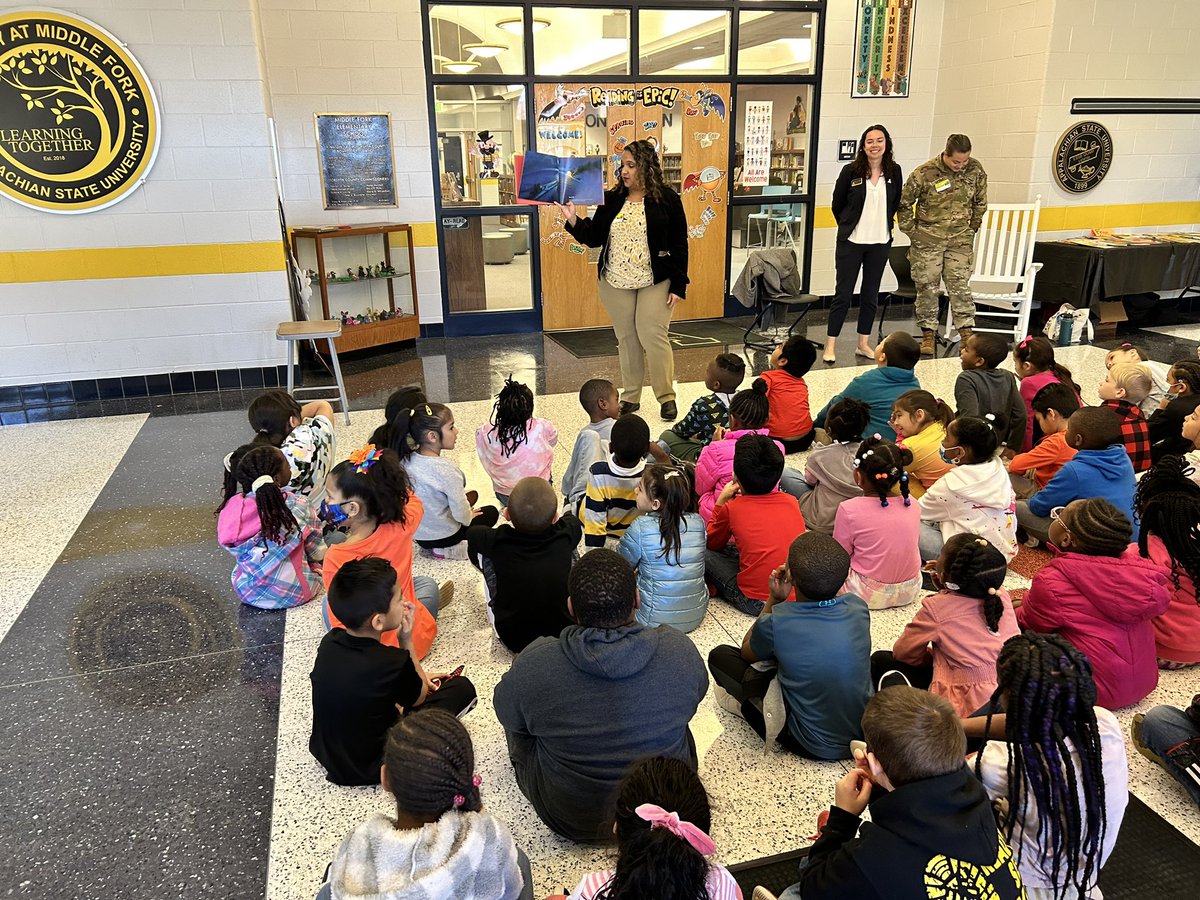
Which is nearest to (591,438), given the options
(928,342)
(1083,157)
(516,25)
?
(928,342)

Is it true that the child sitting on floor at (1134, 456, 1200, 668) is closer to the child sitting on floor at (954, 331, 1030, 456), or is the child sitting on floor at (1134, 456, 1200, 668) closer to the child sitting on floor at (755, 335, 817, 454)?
the child sitting on floor at (954, 331, 1030, 456)

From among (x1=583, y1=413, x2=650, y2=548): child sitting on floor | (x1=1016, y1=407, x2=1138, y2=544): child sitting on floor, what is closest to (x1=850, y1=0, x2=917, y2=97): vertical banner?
(x1=1016, y1=407, x2=1138, y2=544): child sitting on floor

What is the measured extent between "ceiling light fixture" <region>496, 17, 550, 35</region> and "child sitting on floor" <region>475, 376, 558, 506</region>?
4.63m

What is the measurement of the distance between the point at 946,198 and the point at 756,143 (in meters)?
2.03

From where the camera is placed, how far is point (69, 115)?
5258 millimetres

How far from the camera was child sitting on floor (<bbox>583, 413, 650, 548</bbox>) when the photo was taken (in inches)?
113

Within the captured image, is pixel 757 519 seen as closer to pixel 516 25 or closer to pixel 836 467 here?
pixel 836 467

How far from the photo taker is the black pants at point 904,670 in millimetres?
2242

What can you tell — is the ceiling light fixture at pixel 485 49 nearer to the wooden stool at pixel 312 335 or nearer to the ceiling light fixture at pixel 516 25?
the ceiling light fixture at pixel 516 25

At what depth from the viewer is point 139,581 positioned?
323cm

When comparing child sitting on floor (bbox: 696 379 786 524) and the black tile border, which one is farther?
the black tile border

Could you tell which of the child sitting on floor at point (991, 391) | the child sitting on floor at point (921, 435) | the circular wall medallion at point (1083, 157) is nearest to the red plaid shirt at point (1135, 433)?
the child sitting on floor at point (991, 391)

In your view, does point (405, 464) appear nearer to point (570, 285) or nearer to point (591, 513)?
point (591, 513)

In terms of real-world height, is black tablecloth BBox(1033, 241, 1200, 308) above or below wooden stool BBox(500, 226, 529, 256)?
below
